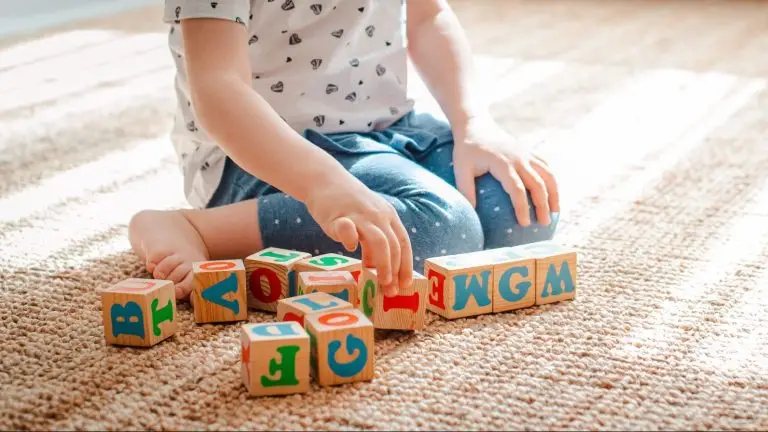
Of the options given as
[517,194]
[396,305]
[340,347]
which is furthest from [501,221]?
[340,347]

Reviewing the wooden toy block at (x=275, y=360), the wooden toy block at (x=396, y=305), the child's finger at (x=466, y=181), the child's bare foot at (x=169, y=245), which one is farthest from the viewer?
the child's finger at (x=466, y=181)

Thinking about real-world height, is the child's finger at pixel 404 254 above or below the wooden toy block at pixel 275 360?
above

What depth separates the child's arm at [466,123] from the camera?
1.05 metres

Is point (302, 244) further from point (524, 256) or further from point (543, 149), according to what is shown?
point (543, 149)

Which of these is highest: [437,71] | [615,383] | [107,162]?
[437,71]

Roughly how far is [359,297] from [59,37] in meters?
1.88

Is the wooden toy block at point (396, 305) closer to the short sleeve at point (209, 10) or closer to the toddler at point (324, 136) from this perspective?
the toddler at point (324, 136)

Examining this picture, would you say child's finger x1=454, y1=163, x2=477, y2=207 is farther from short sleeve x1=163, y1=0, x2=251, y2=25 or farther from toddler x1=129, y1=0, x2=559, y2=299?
short sleeve x1=163, y1=0, x2=251, y2=25

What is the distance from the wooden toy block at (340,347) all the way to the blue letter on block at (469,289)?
15 centimetres

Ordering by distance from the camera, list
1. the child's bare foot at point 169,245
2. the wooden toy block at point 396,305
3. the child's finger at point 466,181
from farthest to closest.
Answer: the child's finger at point 466,181 < the child's bare foot at point 169,245 < the wooden toy block at point 396,305

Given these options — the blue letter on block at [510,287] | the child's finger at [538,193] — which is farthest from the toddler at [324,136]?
the blue letter on block at [510,287]

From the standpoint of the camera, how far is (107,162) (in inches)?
58.4

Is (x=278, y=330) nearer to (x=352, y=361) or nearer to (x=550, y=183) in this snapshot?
(x=352, y=361)

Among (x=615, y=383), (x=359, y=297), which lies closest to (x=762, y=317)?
(x=615, y=383)
